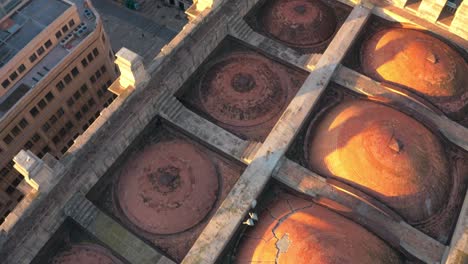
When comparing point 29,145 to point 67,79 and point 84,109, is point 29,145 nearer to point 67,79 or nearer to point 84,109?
point 84,109

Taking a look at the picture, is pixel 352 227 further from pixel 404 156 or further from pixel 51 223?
pixel 51 223

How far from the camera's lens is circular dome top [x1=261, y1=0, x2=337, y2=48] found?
3284 cm

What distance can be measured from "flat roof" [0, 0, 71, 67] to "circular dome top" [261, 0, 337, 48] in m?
20.6

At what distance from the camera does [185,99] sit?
98.4 feet

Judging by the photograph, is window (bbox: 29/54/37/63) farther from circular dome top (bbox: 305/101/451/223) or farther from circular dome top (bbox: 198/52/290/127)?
circular dome top (bbox: 305/101/451/223)

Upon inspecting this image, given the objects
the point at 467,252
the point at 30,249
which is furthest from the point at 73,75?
the point at 467,252

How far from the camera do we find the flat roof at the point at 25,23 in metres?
35.1

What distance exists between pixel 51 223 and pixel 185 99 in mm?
12791

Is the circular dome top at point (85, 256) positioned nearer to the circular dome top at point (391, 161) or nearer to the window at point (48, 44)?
the circular dome top at point (391, 161)

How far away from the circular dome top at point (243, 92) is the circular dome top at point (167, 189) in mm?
4394

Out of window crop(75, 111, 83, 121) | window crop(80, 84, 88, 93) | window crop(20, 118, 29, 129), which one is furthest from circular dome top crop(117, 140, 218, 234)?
window crop(75, 111, 83, 121)

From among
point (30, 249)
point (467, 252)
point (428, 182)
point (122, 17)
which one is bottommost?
point (30, 249)

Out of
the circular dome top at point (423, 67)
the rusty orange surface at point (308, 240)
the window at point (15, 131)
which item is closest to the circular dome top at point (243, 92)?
the circular dome top at point (423, 67)

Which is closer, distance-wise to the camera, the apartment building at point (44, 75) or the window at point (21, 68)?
the apartment building at point (44, 75)
